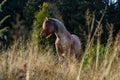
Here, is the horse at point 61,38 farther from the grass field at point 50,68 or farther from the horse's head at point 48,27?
the grass field at point 50,68

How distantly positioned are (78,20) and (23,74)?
2061cm

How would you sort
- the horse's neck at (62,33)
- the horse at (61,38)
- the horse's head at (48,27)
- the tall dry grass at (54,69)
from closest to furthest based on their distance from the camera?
the tall dry grass at (54,69), the horse at (61,38), the horse's neck at (62,33), the horse's head at (48,27)

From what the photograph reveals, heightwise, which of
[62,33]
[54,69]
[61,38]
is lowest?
[61,38]

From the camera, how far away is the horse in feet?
33.1

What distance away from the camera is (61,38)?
10.5 meters

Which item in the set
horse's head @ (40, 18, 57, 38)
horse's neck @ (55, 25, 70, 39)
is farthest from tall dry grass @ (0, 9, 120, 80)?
horse's head @ (40, 18, 57, 38)

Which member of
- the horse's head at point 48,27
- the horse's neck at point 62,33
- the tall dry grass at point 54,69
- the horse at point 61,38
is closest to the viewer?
the tall dry grass at point 54,69

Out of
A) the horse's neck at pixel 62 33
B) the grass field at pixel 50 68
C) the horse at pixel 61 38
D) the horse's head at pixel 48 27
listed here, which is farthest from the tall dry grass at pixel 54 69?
the horse's head at pixel 48 27

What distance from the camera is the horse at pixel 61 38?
10.1 metres

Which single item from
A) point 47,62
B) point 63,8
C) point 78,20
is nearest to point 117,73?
point 47,62

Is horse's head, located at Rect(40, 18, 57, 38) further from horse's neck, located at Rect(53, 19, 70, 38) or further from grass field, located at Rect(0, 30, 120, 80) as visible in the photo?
grass field, located at Rect(0, 30, 120, 80)

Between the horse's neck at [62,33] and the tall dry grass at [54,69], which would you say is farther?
the horse's neck at [62,33]

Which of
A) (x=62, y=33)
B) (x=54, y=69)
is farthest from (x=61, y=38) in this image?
(x=54, y=69)

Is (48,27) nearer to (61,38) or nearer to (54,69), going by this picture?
(61,38)
